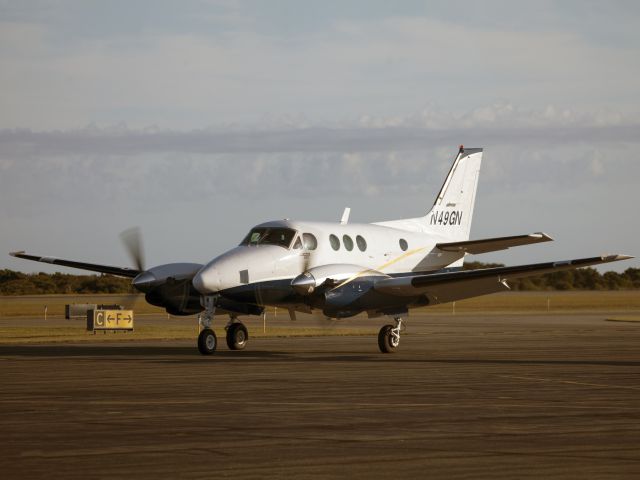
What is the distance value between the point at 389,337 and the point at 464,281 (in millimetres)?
2809

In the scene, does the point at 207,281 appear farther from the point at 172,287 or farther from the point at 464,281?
the point at 464,281

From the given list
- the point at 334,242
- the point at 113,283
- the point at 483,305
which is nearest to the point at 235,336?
the point at 334,242

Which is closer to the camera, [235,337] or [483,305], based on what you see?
[235,337]

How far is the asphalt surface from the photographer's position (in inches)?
417

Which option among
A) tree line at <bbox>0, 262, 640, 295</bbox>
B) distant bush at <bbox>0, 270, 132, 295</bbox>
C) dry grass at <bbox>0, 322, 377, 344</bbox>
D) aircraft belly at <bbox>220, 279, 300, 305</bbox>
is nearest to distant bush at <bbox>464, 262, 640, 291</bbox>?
tree line at <bbox>0, 262, 640, 295</bbox>

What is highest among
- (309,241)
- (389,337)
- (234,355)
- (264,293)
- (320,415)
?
(309,241)

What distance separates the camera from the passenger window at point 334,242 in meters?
29.2

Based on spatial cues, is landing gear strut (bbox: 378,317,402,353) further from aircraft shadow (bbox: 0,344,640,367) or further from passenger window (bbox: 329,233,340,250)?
passenger window (bbox: 329,233,340,250)

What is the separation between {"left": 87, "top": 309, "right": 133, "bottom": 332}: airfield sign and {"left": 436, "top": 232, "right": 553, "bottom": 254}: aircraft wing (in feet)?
46.8

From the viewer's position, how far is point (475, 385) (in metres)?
19.1

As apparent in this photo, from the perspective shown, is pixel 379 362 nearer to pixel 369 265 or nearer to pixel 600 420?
pixel 369 265

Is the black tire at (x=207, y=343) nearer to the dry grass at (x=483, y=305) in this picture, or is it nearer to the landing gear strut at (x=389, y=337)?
the landing gear strut at (x=389, y=337)

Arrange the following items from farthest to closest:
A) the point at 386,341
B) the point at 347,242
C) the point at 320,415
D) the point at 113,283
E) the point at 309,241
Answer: the point at 113,283
the point at 347,242
the point at 386,341
the point at 309,241
the point at 320,415

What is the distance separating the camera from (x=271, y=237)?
1117 inches
